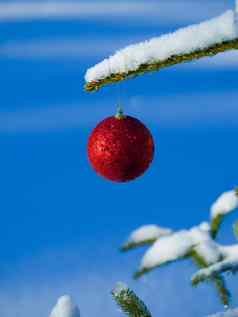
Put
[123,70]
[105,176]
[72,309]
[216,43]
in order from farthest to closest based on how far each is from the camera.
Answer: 1. [105,176]
2. [72,309]
3. [123,70]
4. [216,43]

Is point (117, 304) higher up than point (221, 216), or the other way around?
point (221, 216)

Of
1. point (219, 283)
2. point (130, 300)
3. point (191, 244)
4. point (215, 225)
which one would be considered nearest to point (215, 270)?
point (130, 300)

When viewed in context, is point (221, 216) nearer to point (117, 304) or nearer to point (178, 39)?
point (117, 304)

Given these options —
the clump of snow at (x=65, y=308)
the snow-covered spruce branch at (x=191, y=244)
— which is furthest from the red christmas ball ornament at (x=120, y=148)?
the snow-covered spruce branch at (x=191, y=244)

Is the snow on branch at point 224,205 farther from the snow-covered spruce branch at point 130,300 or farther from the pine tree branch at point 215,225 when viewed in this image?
the snow-covered spruce branch at point 130,300

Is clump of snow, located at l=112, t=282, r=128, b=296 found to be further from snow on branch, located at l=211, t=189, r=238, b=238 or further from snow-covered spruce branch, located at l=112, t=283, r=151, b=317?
snow on branch, located at l=211, t=189, r=238, b=238

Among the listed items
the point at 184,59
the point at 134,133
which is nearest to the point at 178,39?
the point at 184,59

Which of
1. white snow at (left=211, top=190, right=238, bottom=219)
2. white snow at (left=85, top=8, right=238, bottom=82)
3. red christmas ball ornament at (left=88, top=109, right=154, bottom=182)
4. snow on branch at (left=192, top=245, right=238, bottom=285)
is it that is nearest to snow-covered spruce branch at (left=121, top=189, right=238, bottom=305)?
white snow at (left=211, top=190, right=238, bottom=219)
